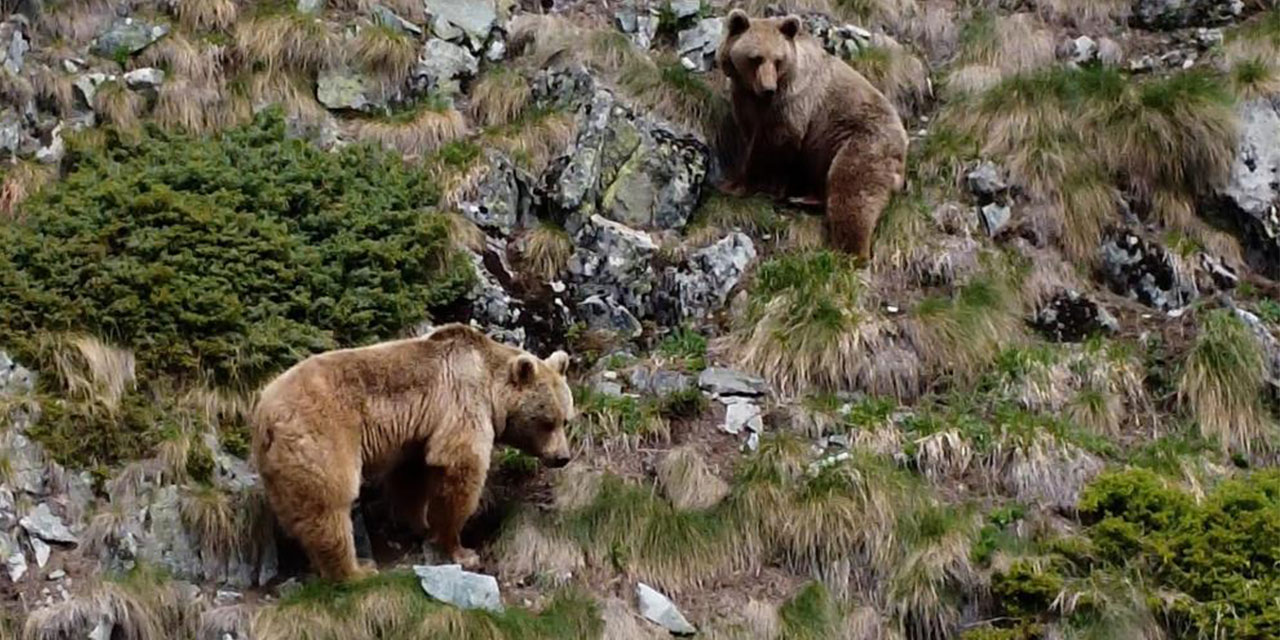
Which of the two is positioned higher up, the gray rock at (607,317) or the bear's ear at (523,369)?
the bear's ear at (523,369)

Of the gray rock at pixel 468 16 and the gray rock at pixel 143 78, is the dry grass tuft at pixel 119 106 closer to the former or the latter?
the gray rock at pixel 143 78

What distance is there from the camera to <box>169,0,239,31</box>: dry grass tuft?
11547 millimetres

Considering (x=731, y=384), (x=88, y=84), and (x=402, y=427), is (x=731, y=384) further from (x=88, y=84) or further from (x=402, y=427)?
(x=88, y=84)

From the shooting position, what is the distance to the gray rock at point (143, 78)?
11.0 m

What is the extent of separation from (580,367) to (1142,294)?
12.8 ft

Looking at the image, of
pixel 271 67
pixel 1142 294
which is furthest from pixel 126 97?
pixel 1142 294

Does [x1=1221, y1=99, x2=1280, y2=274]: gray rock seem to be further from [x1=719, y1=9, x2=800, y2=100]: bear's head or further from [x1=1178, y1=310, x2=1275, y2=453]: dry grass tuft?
[x1=719, y1=9, x2=800, y2=100]: bear's head

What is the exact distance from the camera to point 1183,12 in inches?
520

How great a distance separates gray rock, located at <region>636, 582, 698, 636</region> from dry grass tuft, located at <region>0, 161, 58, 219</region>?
4489mm

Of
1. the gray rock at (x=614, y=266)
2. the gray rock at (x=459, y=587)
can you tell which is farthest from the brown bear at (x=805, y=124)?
the gray rock at (x=459, y=587)

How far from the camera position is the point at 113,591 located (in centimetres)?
772

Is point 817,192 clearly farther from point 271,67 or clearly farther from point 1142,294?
point 271,67

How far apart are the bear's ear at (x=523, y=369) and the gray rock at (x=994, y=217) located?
389 centimetres

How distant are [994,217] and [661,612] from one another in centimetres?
428
